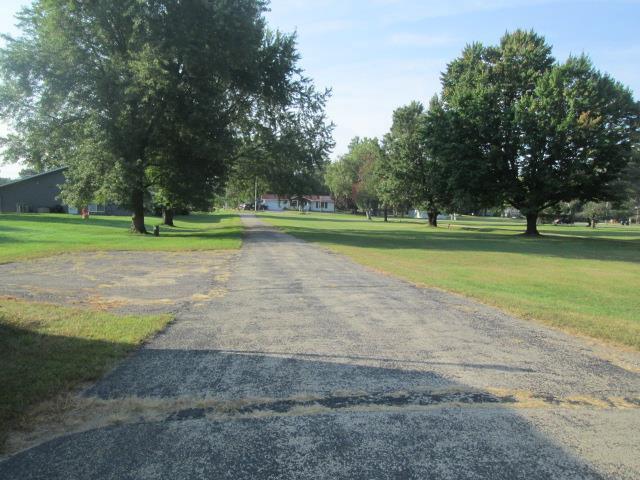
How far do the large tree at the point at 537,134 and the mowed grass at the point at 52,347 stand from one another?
32945 millimetres

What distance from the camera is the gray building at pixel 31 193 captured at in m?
48.2

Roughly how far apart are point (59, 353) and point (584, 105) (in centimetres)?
3760

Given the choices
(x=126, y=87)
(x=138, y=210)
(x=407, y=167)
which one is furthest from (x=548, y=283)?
(x=407, y=167)

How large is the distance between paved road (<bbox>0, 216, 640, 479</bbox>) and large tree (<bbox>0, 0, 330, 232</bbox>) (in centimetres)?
2069

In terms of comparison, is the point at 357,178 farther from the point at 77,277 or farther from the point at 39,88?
the point at 77,277

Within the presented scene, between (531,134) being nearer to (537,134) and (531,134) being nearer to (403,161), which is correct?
(537,134)

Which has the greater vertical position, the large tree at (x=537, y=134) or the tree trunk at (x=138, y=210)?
the large tree at (x=537, y=134)

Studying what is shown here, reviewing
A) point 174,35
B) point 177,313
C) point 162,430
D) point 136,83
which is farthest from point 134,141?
point 162,430

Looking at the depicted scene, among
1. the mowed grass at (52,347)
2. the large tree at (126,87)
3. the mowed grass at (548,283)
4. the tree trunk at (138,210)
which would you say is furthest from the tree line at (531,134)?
the mowed grass at (52,347)

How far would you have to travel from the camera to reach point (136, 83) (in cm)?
2366

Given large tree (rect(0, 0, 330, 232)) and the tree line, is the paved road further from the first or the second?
the tree line

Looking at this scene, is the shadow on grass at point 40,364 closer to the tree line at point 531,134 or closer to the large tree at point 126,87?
the large tree at point 126,87

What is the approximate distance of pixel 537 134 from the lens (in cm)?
3447

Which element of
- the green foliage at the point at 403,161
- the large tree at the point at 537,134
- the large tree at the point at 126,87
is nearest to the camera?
the large tree at the point at 126,87
